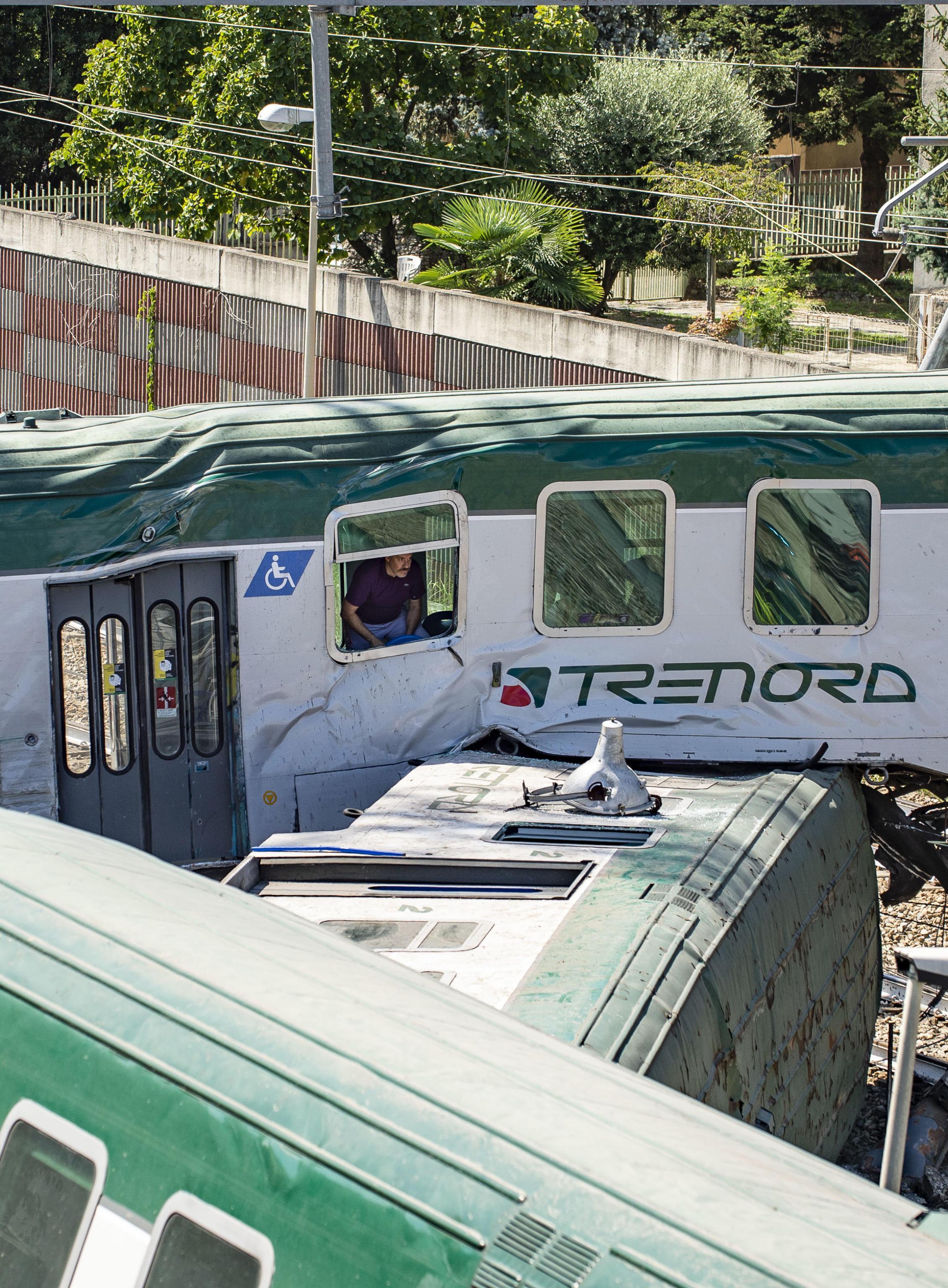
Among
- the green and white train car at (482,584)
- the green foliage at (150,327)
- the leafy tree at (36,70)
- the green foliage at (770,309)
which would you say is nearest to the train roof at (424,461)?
the green and white train car at (482,584)

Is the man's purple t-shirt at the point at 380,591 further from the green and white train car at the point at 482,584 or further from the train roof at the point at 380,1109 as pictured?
the train roof at the point at 380,1109

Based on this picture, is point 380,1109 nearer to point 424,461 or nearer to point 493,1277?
point 493,1277

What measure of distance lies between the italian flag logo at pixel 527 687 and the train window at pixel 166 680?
2.26 meters

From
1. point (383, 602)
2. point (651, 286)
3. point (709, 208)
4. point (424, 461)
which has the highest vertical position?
point (709, 208)

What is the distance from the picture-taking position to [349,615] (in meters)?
10.2

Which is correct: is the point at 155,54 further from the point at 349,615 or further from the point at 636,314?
the point at 349,615

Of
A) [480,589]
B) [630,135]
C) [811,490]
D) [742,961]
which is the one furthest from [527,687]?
[630,135]

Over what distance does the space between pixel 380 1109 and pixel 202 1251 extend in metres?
0.48

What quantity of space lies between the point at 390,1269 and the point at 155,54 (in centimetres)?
3441

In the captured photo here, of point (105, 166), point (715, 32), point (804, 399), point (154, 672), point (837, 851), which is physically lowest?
point (837, 851)

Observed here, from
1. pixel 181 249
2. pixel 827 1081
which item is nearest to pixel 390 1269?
pixel 827 1081

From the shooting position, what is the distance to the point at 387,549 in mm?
10156

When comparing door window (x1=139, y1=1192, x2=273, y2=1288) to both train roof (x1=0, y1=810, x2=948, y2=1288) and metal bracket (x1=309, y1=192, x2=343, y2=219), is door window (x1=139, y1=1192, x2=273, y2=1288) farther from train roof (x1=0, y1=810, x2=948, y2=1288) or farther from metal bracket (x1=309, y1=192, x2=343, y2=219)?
metal bracket (x1=309, y1=192, x2=343, y2=219)

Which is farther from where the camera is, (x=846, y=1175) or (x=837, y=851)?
(x=837, y=851)
